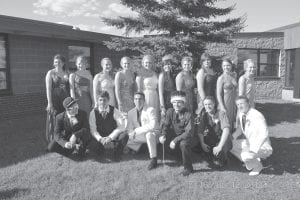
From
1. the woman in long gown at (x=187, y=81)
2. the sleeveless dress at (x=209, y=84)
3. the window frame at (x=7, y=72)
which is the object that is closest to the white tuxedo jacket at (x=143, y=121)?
the woman in long gown at (x=187, y=81)

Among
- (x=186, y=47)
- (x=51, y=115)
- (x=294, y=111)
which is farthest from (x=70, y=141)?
(x=294, y=111)

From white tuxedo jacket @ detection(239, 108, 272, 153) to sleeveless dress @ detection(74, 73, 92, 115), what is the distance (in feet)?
10.0

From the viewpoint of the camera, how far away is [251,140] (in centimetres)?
497

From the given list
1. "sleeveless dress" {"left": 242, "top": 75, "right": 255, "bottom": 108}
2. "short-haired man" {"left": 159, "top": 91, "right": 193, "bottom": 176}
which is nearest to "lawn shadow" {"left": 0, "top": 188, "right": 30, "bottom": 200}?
"short-haired man" {"left": 159, "top": 91, "right": 193, "bottom": 176}

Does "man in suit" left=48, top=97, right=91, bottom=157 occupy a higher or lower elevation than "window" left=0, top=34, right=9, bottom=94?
lower

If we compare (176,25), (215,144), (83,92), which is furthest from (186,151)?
(176,25)

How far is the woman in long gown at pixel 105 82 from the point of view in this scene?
5.89 m

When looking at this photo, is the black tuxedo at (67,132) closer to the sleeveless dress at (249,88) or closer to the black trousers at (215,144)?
the black trousers at (215,144)

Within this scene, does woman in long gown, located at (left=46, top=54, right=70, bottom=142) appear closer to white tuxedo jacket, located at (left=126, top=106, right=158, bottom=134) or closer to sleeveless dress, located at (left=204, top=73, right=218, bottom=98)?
white tuxedo jacket, located at (left=126, top=106, right=158, bottom=134)

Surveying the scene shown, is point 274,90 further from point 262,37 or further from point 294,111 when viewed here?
point 294,111

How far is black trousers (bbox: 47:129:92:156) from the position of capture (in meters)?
5.22

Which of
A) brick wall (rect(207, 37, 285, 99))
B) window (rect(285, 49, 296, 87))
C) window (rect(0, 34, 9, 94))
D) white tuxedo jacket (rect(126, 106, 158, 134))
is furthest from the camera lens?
window (rect(285, 49, 296, 87))

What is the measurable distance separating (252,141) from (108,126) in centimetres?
249

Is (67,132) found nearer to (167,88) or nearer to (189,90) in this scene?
(167,88)
